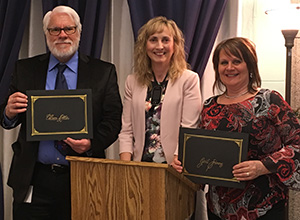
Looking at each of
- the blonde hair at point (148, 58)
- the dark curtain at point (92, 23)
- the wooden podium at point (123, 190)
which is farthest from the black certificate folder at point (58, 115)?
the dark curtain at point (92, 23)

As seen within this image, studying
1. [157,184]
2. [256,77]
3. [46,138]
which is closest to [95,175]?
[157,184]

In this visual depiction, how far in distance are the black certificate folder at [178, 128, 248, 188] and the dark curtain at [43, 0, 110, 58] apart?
5.09 ft

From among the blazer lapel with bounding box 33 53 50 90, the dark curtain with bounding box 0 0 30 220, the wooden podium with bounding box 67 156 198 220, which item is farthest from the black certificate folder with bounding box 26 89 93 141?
the dark curtain with bounding box 0 0 30 220

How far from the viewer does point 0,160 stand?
13.1 feet

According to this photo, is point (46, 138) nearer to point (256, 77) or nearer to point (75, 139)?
point (75, 139)

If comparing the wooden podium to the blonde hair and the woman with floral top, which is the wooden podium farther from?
the blonde hair

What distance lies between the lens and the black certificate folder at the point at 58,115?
2.47 meters

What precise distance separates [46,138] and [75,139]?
0.51ft

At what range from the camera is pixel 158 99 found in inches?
110

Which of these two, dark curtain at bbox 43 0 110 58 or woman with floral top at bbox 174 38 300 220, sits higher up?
dark curtain at bbox 43 0 110 58

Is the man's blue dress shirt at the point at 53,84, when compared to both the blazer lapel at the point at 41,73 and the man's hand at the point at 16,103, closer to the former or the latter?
the blazer lapel at the point at 41,73

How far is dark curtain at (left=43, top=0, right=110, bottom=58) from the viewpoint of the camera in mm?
3604

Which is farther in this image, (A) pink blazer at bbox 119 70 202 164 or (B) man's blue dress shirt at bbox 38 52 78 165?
(A) pink blazer at bbox 119 70 202 164

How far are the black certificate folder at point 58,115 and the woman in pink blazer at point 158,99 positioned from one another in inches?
16.3
